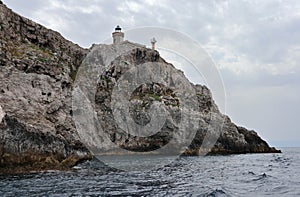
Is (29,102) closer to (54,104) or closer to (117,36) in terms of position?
(54,104)

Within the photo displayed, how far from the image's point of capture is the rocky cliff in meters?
40.5

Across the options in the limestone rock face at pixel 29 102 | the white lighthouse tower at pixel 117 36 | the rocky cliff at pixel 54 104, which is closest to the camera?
the limestone rock face at pixel 29 102

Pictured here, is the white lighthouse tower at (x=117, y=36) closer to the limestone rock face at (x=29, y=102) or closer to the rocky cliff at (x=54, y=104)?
the rocky cliff at (x=54, y=104)

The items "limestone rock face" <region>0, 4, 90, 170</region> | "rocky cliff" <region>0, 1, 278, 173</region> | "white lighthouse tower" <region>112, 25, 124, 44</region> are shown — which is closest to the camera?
"limestone rock face" <region>0, 4, 90, 170</region>

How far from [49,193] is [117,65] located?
261 feet

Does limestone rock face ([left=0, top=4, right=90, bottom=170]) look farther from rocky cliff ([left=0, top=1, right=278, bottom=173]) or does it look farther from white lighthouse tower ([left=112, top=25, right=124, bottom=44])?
white lighthouse tower ([left=112, top=25, right=124, bottom=44])

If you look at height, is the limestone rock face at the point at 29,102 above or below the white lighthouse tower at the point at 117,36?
below

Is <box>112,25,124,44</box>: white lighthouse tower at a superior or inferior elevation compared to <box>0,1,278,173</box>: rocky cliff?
superior

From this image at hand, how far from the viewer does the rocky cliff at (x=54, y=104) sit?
4053cm

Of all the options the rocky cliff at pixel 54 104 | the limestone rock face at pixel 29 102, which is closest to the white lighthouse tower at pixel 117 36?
the rocky cliff at pixel 54 104

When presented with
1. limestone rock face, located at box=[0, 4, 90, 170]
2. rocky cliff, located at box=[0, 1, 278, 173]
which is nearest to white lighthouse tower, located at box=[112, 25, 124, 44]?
rocky cliff, located at box=[0, 1, 278, 173]

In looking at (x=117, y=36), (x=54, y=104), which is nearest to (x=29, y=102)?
(x=54, y=104)

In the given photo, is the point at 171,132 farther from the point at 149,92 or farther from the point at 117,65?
the point at 117,65

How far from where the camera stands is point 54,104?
5462cm
